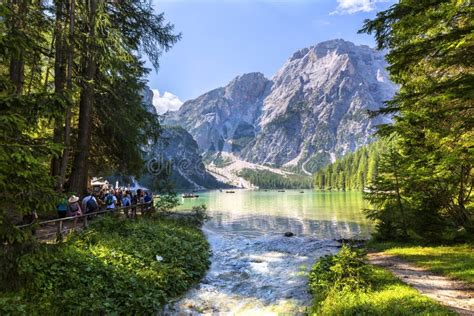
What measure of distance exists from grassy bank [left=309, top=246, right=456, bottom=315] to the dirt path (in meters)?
0.54

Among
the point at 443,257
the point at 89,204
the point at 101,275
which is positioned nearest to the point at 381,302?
the point at 443,257

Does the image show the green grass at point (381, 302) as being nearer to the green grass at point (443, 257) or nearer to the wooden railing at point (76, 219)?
the green grass at point (443, 257)

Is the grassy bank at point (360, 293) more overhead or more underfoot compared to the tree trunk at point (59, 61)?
more underfoot

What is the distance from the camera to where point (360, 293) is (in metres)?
9.23

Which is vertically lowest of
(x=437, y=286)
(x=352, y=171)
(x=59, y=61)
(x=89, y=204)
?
(x=437, y=286)

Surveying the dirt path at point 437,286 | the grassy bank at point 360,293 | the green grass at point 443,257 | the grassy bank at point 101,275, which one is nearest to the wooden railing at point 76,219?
the grassy bank at point 101,275

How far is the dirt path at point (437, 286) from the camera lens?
8.28m

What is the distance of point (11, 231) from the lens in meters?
5.44

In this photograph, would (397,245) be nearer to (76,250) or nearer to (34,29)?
(76,250)

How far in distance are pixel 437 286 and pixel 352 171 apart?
157m

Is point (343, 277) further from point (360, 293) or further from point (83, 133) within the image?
point (83, 133)

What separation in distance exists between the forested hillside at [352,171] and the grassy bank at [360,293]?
396 feet

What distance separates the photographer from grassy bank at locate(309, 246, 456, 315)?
7679 millimetres

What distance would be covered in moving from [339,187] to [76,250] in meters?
165
